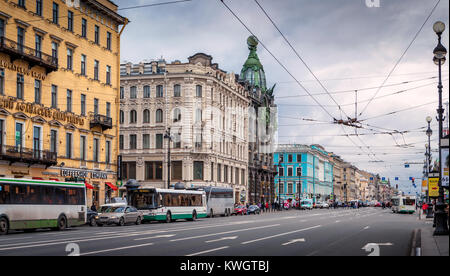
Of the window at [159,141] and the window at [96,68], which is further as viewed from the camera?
the window at [159,141]

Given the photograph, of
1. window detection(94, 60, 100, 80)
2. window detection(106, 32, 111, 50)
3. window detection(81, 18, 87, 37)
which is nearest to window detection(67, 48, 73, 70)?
window detection(81, 18, 87, 37)

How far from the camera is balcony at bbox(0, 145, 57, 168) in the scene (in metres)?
37.0

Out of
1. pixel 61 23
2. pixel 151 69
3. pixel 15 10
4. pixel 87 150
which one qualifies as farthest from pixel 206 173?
pixel 15 10

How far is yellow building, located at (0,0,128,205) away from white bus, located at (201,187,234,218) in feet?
31.0

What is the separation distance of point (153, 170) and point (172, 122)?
660cm

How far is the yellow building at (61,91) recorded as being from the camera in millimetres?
38344

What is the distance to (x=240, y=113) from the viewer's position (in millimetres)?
87562

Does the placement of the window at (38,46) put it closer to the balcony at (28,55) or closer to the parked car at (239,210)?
the balcony at (28,55)

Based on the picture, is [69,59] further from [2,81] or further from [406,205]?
[406,205]

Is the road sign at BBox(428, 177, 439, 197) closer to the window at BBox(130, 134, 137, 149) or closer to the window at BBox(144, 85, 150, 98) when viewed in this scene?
the window at BBox(144, 85, 150, 98)

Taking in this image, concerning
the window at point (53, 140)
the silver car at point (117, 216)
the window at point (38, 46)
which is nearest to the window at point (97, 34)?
the window at point (38, 46)

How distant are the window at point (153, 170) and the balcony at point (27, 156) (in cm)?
3177

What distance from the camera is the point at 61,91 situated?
44.0 metres
